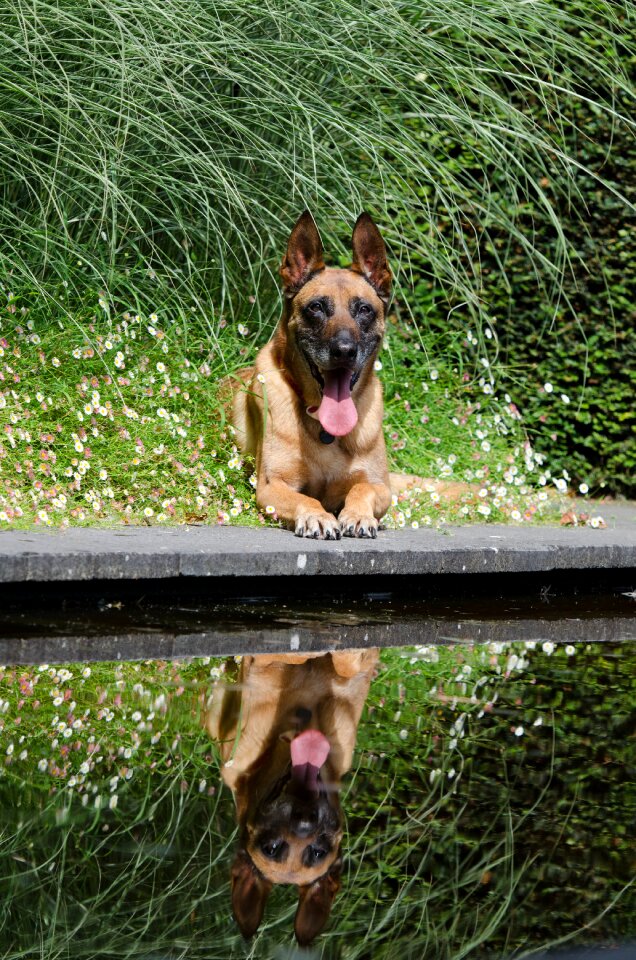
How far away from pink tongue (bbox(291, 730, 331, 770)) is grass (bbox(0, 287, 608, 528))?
2.20 m

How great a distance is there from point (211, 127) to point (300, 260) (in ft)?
3.06

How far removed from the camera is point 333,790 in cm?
283

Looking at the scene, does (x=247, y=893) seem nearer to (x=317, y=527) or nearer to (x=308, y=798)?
(x=308, y=798)

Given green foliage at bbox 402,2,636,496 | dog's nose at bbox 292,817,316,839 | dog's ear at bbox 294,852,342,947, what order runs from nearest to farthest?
dog's ear at bbox 294,852,342,947
dog's nose at bbox 292,817,316,839
green foliage at bbox 402,2,636,496

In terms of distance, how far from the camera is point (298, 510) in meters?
5.72

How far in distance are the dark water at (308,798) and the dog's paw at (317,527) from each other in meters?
1.03

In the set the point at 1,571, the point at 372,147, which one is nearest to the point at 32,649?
the point at 1,571

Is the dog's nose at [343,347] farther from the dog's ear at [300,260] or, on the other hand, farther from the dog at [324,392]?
the dog's ear at [300,260]

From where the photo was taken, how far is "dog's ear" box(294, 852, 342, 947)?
2154 millimetres

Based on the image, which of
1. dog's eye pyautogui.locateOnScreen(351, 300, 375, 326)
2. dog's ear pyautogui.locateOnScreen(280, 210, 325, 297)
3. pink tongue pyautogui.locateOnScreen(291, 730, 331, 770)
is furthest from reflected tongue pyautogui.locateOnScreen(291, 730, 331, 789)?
dog's ear pyautogui.locateOnScreen(280, 210, 325, 297)

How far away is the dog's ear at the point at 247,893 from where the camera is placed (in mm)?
2180

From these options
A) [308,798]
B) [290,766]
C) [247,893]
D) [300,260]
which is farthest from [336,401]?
[247,893]

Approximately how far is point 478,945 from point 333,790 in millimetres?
745

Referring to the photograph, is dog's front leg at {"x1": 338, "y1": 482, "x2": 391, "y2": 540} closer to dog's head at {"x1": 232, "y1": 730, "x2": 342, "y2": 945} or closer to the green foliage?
dog's head at {"x1": 232, "y1": 730, "x2": 342, "y2": 945}
